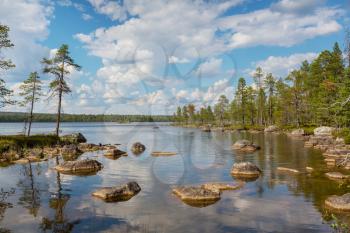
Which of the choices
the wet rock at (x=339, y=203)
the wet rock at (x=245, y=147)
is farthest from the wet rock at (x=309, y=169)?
the wet rock at (x=245, y=147)

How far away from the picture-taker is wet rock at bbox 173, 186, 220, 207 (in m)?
18.9

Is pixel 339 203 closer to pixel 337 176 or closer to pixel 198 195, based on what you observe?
pixel 198 195

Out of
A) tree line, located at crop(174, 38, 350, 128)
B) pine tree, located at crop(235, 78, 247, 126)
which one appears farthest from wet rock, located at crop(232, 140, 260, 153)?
pine tree, located at crop(235, 78, 247, 126)

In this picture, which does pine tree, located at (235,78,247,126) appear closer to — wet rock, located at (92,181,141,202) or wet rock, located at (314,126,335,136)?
wet rock, located at (314,126,335,136)

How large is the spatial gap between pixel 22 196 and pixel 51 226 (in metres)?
6.61

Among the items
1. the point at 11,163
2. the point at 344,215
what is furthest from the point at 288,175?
the point at 11,163

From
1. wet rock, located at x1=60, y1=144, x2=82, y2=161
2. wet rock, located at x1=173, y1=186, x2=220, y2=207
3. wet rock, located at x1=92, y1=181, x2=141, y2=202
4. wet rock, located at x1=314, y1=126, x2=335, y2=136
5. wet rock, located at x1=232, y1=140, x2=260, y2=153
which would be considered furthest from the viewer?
wet rock, located at x1=314, y1=126, x2=335, y2=136

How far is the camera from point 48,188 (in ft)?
73.5

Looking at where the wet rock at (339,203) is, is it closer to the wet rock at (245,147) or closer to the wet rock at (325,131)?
the wet rock at (245,147)

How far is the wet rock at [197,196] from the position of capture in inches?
745

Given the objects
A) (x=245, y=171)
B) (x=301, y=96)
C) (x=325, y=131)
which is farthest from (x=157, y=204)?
(x=301, y=96)

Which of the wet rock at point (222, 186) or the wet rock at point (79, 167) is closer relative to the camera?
the wet rock at point (222, 186)

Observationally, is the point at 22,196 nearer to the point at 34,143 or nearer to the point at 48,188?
the point at 48,188

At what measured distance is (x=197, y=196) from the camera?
19516 mm
